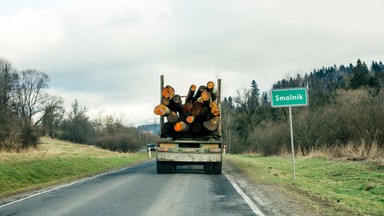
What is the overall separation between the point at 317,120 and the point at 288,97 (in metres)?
25.7

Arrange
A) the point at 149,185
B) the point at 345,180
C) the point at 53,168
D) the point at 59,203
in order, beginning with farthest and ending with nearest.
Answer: the point at 53,168, the point at 345,180, the point at 149,185, the point at 59,203

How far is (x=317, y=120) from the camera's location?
124 ft

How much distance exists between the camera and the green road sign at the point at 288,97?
13523 mm

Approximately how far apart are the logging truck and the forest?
9.40 m

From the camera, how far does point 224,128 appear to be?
230ft

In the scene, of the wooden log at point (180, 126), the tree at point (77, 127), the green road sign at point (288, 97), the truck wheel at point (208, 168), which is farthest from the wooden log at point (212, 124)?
the tree at point (77, 127)

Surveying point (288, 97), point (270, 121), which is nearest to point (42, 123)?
point (270, 121)

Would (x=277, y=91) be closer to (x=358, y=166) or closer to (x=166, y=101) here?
(x=166, y=101)

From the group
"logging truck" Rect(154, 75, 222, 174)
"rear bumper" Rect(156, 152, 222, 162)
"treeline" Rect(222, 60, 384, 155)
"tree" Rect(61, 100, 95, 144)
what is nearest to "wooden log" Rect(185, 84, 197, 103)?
"logging truck" Rect(154, 75, 222, 174)

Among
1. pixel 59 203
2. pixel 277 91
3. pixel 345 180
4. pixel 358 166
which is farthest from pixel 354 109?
pixel 59 203

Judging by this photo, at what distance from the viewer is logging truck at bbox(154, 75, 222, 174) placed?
1539cm

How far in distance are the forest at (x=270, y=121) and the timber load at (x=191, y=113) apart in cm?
949

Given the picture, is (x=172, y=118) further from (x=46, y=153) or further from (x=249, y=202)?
(x=46, y=153)

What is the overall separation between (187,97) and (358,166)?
8084 millimetres
